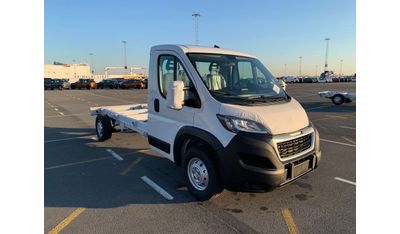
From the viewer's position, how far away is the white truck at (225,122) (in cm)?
327

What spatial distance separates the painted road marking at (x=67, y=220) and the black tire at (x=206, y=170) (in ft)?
5.04

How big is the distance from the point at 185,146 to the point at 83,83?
145 ft

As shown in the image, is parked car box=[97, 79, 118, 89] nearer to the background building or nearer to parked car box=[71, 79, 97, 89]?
parked car box=[71, 79, 97, 89]

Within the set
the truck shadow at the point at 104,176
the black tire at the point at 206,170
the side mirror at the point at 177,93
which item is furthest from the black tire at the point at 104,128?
the side mirror at the point at 177,93

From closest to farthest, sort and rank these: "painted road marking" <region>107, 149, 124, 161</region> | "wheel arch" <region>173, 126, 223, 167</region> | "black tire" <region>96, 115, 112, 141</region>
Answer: "wheel arch" <region>173, 126, 223, 167</region>, "painted road marking" <region>107, 149, 124, 161</region>, "black tire" <region>96, 115, 112, 141</region>

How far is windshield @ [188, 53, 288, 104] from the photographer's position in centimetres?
385

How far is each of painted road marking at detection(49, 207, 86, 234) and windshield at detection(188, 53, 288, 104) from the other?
242 centimetres

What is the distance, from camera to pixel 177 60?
4164 millimetres

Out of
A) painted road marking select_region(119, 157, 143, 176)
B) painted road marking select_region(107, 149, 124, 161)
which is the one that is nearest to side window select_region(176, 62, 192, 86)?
painted road marking select_region(119, 157, 143, 176)

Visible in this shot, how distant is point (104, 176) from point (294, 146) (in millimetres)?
3359

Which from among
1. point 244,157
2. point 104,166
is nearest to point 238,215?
point 244,157

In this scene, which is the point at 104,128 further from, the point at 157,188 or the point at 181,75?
the point at 181,75

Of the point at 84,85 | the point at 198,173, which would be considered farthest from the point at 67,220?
the point at 84,85
